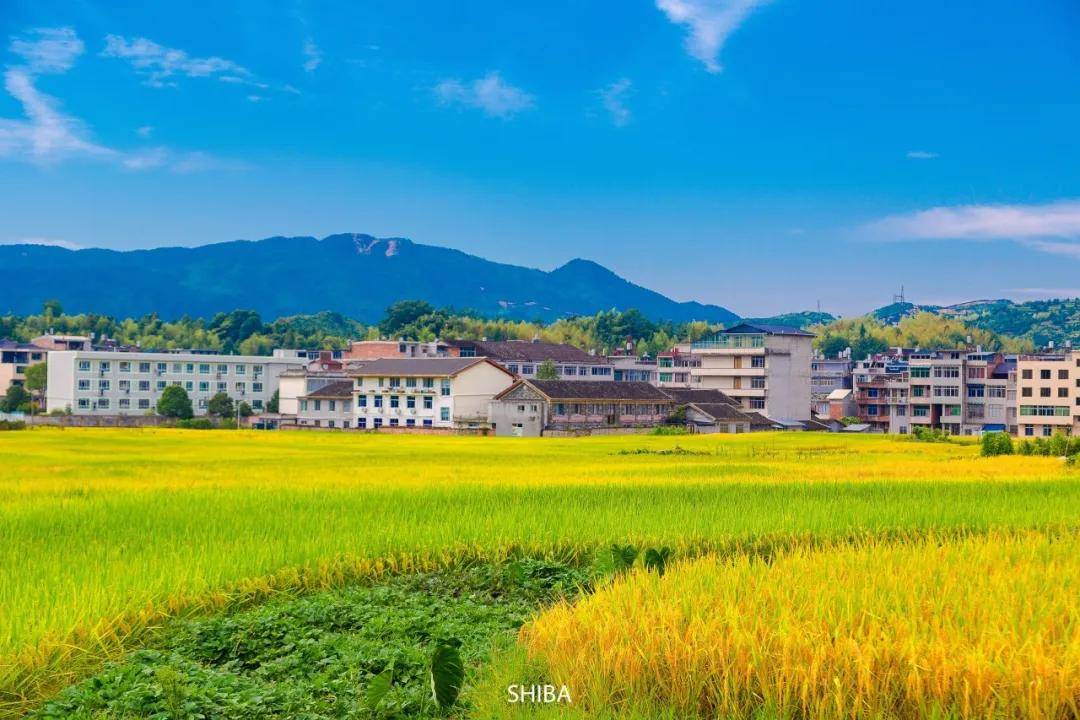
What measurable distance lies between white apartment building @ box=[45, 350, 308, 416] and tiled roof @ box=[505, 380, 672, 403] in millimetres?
32479

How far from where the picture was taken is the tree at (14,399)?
265ft

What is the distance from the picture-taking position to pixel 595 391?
6044 centimetres

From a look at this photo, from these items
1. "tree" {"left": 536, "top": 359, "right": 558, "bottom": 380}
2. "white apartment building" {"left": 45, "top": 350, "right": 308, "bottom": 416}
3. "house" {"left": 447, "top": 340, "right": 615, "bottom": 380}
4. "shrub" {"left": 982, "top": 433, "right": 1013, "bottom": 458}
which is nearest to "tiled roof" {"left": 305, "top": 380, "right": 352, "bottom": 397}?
"white apartment building" {"left": 45, "top": 350, "right": 308, "bottom": 416}

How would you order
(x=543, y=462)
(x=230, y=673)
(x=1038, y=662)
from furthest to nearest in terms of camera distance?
(x=543, y=462), (x=230, y=673), (x=1038, y=662)

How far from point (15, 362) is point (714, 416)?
194ft

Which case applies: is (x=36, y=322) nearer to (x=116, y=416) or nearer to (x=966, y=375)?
(x=116, y=416)

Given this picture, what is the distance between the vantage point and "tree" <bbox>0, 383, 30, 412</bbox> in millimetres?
80838

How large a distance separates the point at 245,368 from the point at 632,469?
6261 centimetres

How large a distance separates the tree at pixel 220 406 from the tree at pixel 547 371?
22.8 m

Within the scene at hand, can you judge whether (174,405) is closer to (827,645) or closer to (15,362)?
(15,362)

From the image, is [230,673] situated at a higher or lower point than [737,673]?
lower

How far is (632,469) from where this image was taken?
26.7 metres

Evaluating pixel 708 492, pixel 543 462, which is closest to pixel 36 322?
pixel 543 462

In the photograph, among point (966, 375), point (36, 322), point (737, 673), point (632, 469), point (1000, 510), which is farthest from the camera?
point (36, 322)
